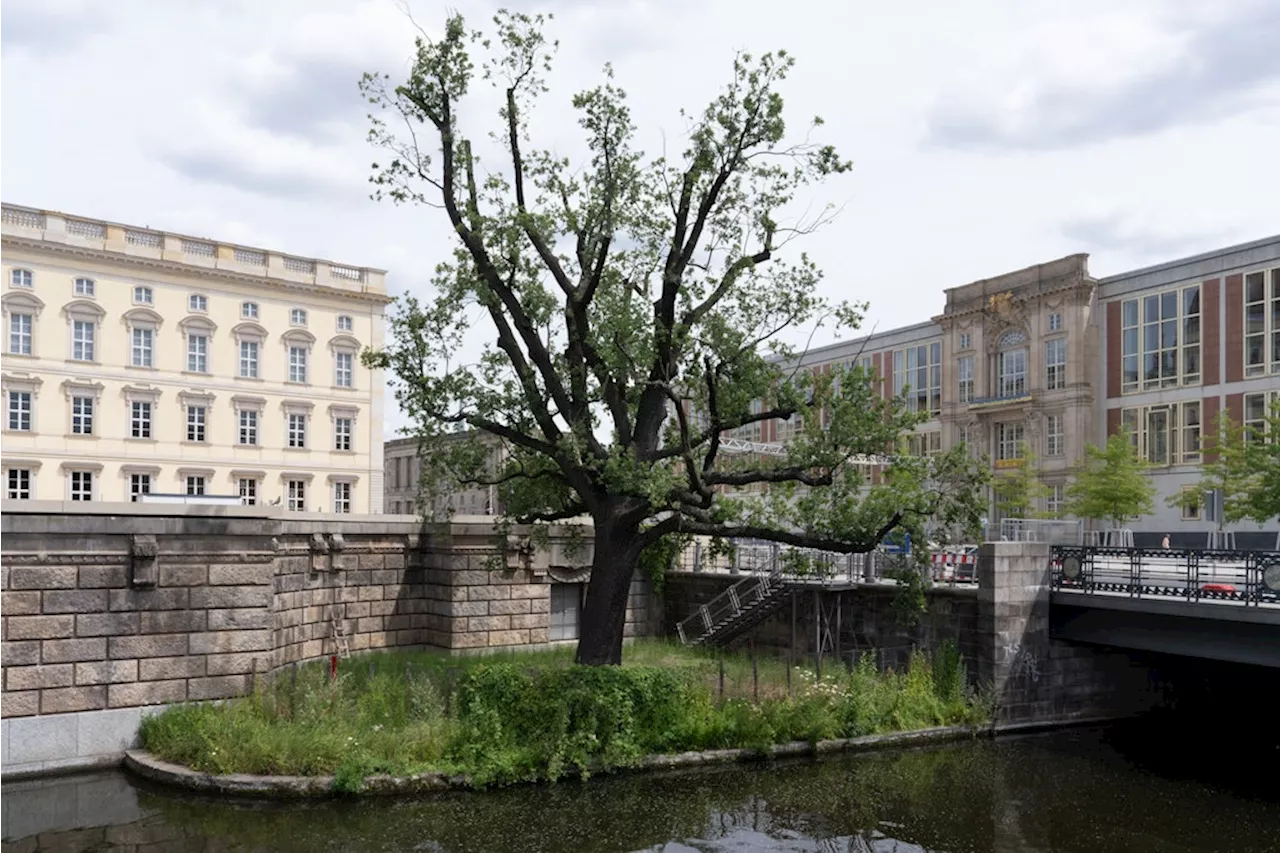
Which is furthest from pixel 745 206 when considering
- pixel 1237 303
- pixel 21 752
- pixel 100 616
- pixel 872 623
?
pixel 1237 303

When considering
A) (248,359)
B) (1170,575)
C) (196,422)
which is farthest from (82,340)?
(1170,575)

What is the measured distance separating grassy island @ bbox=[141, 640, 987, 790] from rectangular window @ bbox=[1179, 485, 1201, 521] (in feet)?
103

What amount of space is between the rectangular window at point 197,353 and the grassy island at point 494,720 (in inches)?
1641

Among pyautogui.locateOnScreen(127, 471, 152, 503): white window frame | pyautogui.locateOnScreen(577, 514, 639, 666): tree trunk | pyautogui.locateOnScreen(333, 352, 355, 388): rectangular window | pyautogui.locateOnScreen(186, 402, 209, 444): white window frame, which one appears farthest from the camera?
pyautogui.locateOnScreen(333, 352, 355, 388): rectangular window

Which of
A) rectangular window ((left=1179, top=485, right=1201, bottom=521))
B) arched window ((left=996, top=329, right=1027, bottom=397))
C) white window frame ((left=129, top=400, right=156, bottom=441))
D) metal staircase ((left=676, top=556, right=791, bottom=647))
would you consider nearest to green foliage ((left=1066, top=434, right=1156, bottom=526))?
rectangular window ((left=1179, top=485, right=1201, bottom=521))

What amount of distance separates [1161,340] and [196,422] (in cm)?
4799

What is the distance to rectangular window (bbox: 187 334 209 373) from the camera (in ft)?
200

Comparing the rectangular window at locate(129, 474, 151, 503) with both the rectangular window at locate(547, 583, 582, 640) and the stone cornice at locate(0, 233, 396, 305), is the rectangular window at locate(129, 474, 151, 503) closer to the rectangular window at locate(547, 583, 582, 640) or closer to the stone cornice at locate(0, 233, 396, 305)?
the stone cornice at locate(0, 233, 396, 305)

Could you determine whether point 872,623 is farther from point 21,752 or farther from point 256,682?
point 21,752

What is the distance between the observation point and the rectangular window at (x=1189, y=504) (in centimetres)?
5006

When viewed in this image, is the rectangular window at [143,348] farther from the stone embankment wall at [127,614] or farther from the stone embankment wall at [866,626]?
the stone embankment wall at [866,626]

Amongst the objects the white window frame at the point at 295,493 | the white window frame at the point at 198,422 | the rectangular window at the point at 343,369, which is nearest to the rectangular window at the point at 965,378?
the rectangular window at the point at 343,369

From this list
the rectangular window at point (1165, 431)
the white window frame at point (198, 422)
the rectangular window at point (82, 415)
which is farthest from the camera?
the white window frame at point (198, 422)

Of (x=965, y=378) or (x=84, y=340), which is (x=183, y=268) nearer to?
(x=84, y=340)
